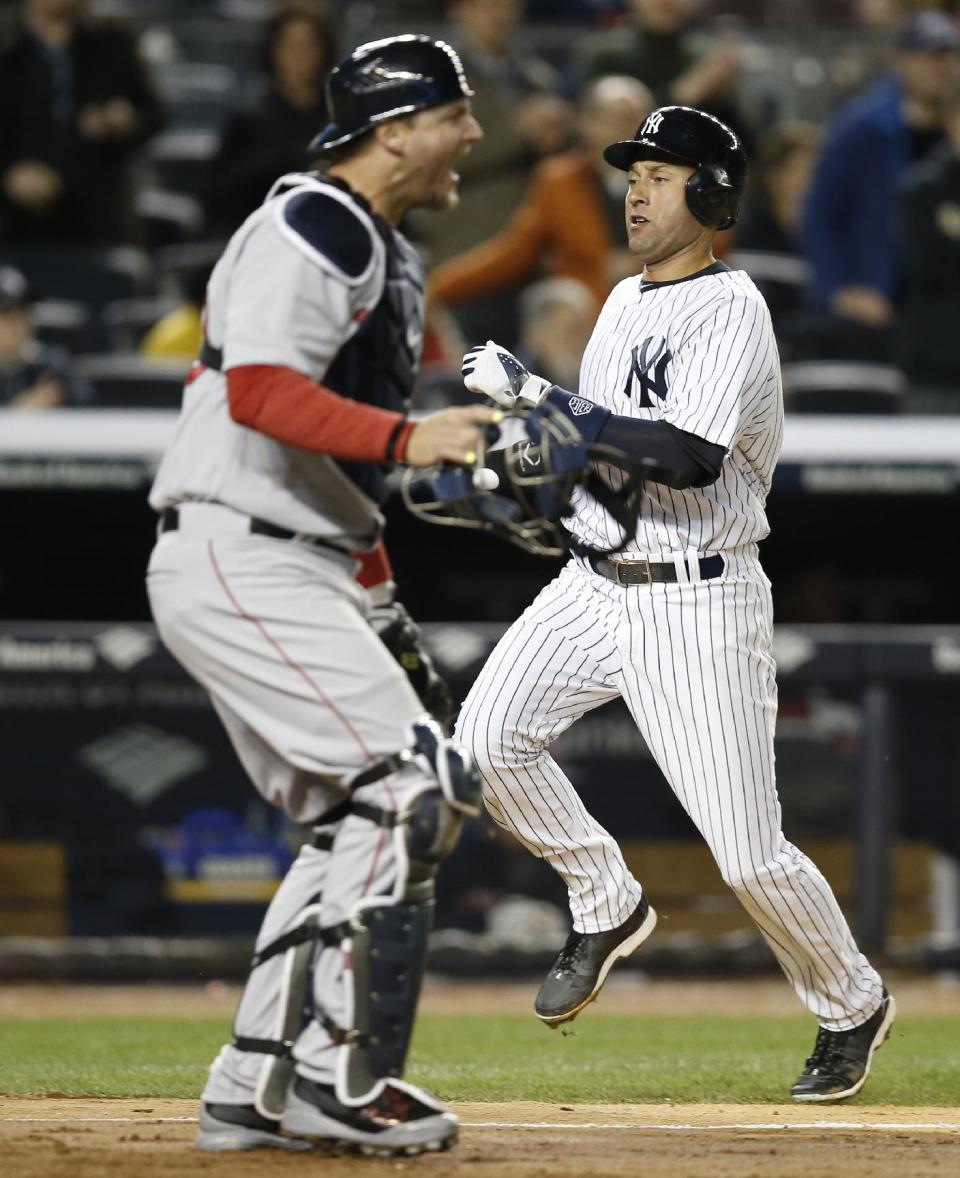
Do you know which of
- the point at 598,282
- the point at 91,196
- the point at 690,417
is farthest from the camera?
the point at 91,196

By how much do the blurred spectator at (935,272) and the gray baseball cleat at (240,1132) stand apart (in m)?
4.73

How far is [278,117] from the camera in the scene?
7695 millimetres

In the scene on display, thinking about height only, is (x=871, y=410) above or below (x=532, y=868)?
above

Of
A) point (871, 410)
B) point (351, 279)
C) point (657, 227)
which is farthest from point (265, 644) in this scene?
point (871, 410)

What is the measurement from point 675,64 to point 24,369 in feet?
10.4

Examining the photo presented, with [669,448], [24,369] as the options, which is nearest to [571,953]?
[669,448]

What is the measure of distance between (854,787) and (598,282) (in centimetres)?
226

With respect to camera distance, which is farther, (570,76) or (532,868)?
(570,76)

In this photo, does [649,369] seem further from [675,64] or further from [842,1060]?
[675,64]

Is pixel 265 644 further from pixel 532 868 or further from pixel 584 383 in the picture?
pixel 532 868

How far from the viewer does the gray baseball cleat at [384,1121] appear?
299 centimetres

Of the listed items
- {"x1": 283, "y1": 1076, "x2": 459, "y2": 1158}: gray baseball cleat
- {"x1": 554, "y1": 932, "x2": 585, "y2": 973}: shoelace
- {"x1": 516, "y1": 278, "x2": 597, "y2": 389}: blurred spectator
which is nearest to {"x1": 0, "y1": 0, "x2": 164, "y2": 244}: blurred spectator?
{"x1": 516, "y1": 278, "x2": 597, "y2": 389}: blurred spectator

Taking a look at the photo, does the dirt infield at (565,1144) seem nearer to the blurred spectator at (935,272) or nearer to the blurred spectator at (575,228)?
the blurred spectator at (935,272)

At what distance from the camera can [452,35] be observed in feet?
29.5
